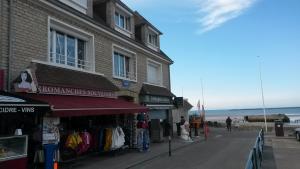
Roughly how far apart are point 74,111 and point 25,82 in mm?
1736

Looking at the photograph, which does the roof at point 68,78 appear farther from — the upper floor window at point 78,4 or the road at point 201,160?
the road at point 201,160

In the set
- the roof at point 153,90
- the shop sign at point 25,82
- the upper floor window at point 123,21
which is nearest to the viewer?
the shop sign at point 25,82

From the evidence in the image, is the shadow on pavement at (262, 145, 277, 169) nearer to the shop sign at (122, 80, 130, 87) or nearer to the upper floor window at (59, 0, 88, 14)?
the shop sign at (122, 80, 130, 87)

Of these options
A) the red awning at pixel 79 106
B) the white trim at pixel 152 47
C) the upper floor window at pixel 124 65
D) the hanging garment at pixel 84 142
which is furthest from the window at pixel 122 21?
the hanging garment at pixel 84 142

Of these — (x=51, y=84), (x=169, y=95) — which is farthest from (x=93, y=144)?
(x=169, y=95)

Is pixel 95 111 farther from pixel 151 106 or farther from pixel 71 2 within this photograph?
pixel 151 106

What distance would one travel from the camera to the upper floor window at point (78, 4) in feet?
47.9

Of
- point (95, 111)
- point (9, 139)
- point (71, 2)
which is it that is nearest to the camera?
point (9, 139)

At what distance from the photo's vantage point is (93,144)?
14891mm

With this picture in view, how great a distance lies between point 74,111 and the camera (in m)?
11.1

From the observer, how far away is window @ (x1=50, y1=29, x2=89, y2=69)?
13898 mm

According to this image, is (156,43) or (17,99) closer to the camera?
(17,99)

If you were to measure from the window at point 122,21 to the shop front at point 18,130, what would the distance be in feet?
31.5

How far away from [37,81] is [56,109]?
1334mm
